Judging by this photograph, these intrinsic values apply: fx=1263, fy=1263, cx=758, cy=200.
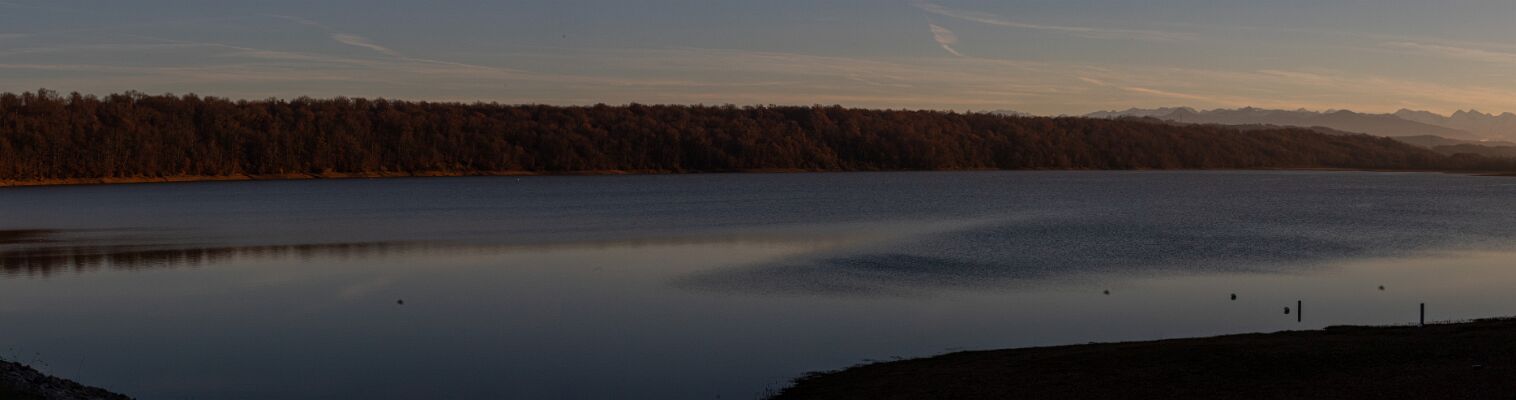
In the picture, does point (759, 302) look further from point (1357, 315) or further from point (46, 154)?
point (46, 154)

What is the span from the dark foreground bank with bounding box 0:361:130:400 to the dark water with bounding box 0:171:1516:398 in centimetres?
132

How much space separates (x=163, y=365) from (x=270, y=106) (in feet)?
590

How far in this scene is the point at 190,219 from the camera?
66750 mm

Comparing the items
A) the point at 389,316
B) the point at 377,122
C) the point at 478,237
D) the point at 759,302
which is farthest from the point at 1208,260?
the point at 377,122

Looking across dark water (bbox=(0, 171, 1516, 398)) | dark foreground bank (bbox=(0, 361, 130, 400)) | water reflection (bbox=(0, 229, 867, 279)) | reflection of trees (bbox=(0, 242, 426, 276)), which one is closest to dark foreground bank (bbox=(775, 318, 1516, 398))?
dark water (bbox=(0, 171, 1516, 398))

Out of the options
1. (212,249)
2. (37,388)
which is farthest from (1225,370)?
(212,249)

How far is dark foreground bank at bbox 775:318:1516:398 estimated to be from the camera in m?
14.7

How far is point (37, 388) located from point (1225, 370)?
48.9 ft

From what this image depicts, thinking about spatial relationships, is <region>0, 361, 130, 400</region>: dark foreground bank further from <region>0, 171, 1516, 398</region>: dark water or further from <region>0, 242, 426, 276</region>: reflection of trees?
<region>0, 242, 426, 276</region>: reflection of trees

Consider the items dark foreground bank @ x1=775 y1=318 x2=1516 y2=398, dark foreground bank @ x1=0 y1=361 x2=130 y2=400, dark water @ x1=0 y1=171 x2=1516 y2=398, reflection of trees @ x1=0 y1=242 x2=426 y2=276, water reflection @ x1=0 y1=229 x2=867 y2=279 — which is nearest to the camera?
dark foreground bank @ x1=0 y1=361 x2=130 y2=400

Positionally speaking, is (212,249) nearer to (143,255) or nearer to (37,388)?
(143,255)

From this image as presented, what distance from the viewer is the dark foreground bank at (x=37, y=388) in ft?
47.5

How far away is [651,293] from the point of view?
1175 inches

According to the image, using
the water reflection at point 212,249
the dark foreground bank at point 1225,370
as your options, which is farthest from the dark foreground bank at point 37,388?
the water reflection at point 212,249
